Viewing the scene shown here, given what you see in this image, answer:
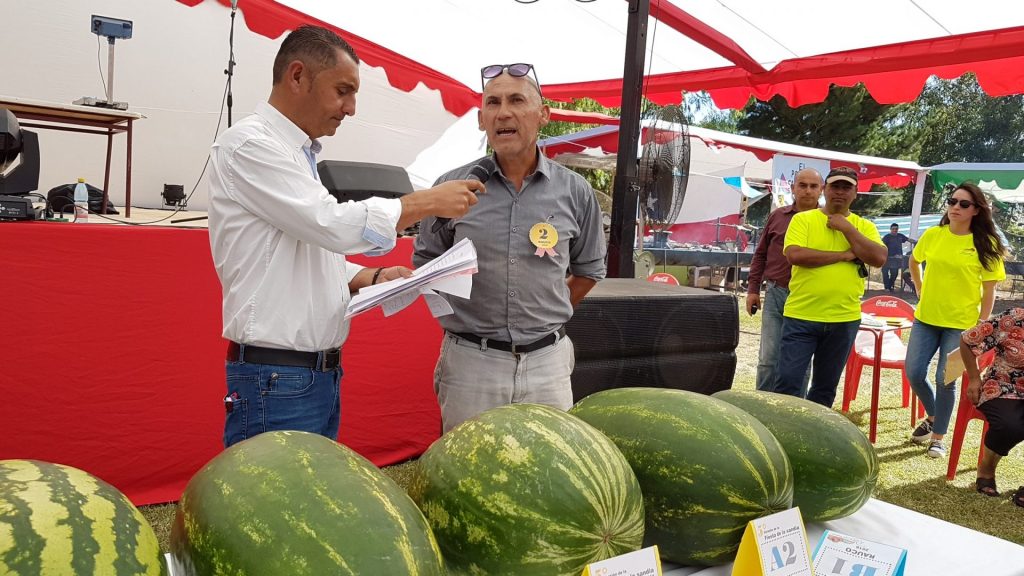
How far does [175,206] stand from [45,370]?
4.05 m

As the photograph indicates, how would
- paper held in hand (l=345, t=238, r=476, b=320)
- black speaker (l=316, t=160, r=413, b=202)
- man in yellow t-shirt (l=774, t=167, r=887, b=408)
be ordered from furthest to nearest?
black speaker (l=316, t=160, r=413, b=202) → man in yellow t-shirt (l=774, t=167, r=887, b=408) → paper held in hand (l=345, t=238, r=476, b=320)

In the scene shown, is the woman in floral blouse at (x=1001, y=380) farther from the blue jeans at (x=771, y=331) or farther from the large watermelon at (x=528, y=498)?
the large watermelon at (x=528, y=498)

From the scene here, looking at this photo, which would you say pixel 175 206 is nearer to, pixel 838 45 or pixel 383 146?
pixel 383 146

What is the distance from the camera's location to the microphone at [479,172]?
85.7 inches

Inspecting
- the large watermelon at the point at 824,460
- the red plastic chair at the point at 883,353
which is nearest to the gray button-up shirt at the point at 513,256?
the large watermelon at the point at 824,460

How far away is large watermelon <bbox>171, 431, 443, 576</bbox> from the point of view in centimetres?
74

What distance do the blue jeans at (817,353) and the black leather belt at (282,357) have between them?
3622mm

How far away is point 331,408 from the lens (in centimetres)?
192

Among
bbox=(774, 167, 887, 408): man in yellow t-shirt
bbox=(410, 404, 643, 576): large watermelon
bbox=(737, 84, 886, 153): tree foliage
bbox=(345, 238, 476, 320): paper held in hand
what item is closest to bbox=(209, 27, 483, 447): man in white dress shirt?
bbox=(345, 238, 476, 320): paper held in hand

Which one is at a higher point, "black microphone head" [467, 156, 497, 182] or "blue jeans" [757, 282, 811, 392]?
"black microphone head" [467, 156, 497, 182]

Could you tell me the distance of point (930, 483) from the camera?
4.48 metres

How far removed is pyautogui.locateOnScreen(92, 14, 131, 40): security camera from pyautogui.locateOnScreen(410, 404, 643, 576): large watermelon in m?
5.11

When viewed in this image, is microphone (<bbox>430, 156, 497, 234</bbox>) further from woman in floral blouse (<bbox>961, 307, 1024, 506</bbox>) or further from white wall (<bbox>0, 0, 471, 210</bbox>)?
white wall (<bbox>0, 0, 471, 210</bbox>)

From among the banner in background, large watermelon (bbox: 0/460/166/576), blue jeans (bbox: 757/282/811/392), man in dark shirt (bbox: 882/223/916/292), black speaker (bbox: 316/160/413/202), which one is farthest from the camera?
man in dark shirt (bbox: 882/223/916/292)
